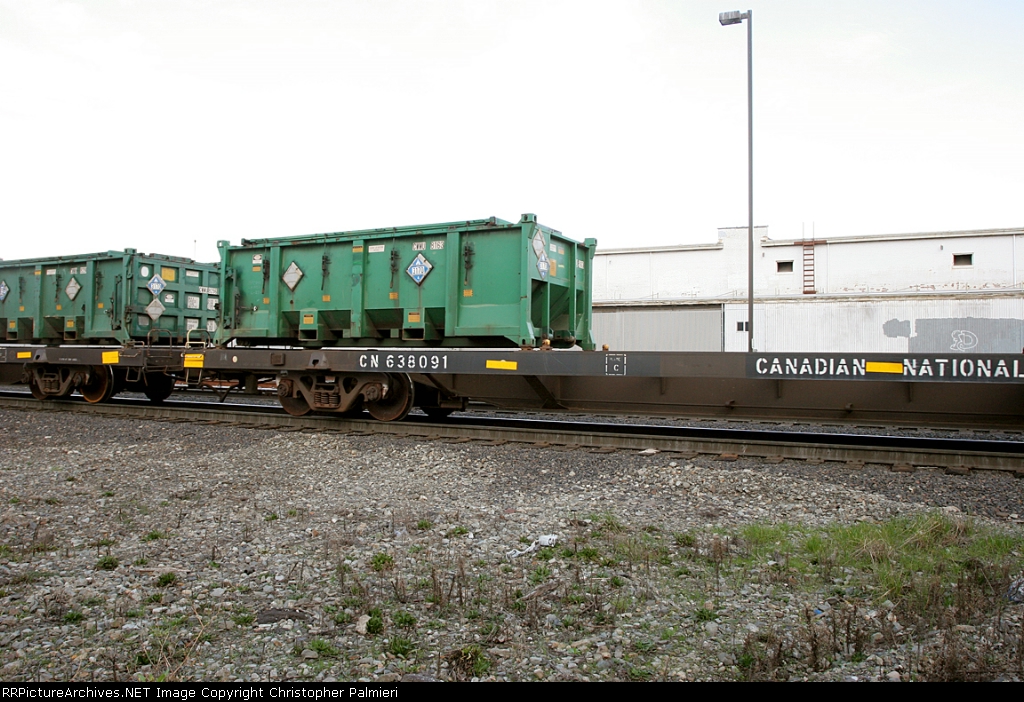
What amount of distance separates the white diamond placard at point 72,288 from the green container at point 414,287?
457 centimetres

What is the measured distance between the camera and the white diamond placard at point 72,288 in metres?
13.6

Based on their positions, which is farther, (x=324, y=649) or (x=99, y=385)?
(x=99, y=385)

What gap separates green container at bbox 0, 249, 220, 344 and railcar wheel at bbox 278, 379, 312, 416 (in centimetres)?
329

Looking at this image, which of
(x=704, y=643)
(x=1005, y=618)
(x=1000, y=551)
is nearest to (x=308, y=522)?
(x=704, y=643)

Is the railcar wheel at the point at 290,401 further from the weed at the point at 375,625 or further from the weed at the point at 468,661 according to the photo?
the weed at the point at 468,661

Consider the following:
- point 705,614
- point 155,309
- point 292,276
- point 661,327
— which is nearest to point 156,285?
point 155,309

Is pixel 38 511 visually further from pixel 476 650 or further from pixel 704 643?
pixel 704 643

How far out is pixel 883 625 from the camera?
3297 mm

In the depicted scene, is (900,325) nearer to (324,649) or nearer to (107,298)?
(107,298)

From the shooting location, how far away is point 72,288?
1368cm

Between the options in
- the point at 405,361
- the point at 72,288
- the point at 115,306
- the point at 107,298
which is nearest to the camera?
the point at 405,361

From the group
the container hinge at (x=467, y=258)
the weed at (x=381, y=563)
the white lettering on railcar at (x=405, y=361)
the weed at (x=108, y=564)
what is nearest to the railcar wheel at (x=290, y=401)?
the white lettering on railcar at (x=405, y=361)

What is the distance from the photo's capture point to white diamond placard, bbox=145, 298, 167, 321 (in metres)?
13.2

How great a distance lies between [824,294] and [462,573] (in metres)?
25.4
